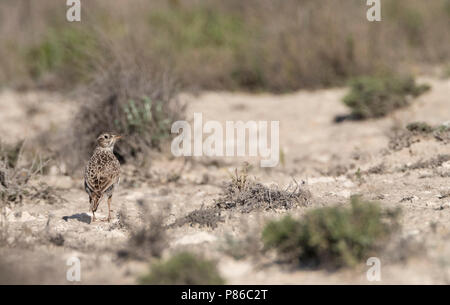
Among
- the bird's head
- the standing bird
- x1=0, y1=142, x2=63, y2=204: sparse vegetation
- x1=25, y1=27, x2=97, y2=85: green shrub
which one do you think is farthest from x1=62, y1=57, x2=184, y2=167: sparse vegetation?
x1=25, y1=27, x2=97, y2=85: green shrub

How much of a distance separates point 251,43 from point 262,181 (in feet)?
21.1

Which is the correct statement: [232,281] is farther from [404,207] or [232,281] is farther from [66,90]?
[66,90]

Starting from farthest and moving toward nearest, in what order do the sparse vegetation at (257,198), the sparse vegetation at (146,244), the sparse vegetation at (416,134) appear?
the sparse vegetation at (416,134) < the sparse vegetation at (257,198) < the sparse vegetation at (146,244)

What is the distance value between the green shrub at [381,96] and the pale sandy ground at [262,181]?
17cm

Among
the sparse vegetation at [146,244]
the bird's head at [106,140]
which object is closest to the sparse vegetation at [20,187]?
the bird's head at [106,140]

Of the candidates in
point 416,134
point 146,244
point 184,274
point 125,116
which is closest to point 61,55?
point 125,116

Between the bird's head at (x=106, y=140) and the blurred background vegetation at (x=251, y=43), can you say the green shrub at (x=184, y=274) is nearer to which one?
the bird's head at (x=106, y=140)

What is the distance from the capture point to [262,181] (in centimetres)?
790

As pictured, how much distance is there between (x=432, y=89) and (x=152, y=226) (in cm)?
743

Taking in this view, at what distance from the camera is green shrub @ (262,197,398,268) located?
15.2ft

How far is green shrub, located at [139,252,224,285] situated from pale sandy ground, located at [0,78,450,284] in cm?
20

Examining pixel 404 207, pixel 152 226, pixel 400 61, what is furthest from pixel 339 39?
pixel 152 226

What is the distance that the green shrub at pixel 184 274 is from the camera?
14.9ft

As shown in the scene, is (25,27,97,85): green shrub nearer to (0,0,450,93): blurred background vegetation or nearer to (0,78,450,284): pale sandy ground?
(0,0,450,93): blurred background vegetation
